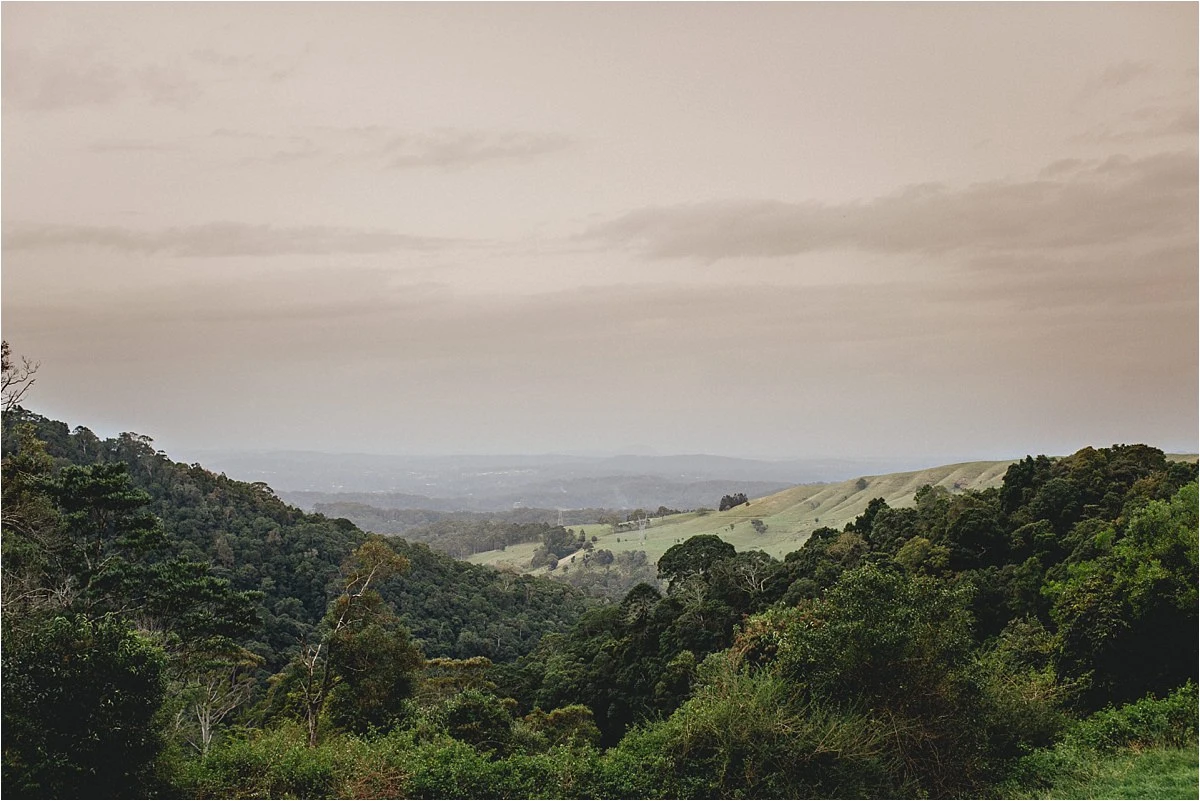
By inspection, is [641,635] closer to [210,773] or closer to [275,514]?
[210,773]

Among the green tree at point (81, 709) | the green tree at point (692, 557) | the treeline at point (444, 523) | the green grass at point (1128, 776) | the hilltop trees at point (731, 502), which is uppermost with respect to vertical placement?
the green tree at point (81, 709)

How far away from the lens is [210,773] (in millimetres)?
10078

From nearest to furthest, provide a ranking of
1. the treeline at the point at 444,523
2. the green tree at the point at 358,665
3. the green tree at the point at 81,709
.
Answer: the green tree at the point at 81,709 → the green tree at the point at 358,665 → the treeline at the point at 444,523

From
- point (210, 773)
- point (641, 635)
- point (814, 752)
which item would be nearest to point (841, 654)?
point (814, 752)

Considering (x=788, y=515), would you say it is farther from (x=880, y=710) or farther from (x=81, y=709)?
(x=81, y=709)

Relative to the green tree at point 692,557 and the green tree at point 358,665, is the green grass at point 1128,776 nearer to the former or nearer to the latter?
the green tree at point 358,665

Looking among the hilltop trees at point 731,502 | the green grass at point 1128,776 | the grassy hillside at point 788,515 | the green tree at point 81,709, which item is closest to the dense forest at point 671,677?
the green tree at point 81,709

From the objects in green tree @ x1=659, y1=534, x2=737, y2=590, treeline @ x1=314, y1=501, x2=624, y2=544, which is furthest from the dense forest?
treeline @ x1=314, y1=501, x2=624, y2=544

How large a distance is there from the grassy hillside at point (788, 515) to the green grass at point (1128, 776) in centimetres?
6772

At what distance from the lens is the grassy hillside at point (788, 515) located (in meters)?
83.8

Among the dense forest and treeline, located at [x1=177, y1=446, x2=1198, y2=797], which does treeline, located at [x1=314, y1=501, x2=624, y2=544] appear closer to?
the dense forest

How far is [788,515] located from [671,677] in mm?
76221

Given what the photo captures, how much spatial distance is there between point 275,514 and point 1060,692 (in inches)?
1394

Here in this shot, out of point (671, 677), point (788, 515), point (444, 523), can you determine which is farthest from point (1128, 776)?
point (444, 523)
